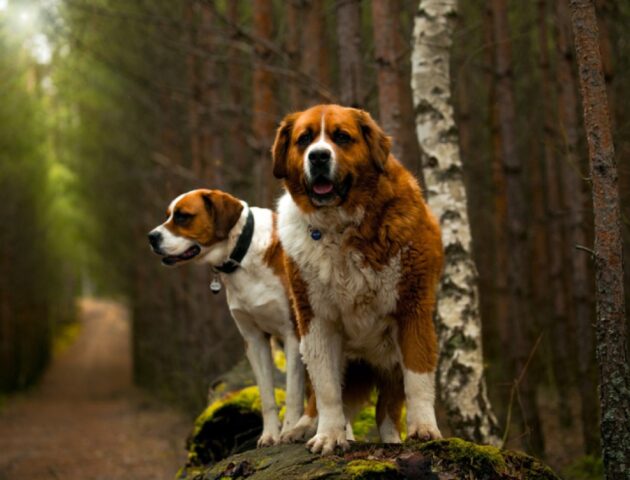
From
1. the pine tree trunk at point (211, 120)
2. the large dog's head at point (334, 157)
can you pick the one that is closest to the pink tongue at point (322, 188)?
the large dog's head at point (334, 157)

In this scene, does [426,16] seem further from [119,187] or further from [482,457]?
[119,187]

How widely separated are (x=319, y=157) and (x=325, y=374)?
1236 mm

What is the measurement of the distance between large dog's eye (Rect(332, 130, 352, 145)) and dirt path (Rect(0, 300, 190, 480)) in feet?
32.1

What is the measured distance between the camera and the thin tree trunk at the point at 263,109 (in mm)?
11367

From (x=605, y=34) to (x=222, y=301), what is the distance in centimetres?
851

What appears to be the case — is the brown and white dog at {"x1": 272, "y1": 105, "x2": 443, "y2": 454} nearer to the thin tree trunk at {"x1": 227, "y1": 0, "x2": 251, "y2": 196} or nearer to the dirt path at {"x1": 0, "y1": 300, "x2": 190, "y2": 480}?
the thin tree trunk at {"x1": 227, "y1": 0, "x2": 251, "y2": 196}

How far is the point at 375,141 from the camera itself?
4.65m

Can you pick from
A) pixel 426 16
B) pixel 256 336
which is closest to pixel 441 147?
pixel 426 16

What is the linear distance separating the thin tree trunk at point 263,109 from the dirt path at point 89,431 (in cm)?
494

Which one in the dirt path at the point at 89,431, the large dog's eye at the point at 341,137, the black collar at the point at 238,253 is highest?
the large dog's eye at the point at 341,137

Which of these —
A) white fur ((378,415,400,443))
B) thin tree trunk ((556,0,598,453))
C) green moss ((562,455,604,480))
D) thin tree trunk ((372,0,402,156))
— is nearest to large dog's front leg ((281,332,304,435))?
white fur ((378,415,400,443))

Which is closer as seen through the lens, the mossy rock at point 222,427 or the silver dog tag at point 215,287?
the silver dog tag at point 215,287

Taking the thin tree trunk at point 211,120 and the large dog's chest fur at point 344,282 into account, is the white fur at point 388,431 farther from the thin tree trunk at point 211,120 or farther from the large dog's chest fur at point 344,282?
the thin tree trunk at point 211,120

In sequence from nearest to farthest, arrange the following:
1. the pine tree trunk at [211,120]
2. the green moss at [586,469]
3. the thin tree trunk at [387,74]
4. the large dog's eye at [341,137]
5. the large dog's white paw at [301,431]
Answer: the large dog's eye at [341,137] → the large dog's white paw at [301,431] → the thin tree trunk at [387,74] → the green moss at [586,469] → the pine tree trunk at [211,120]
